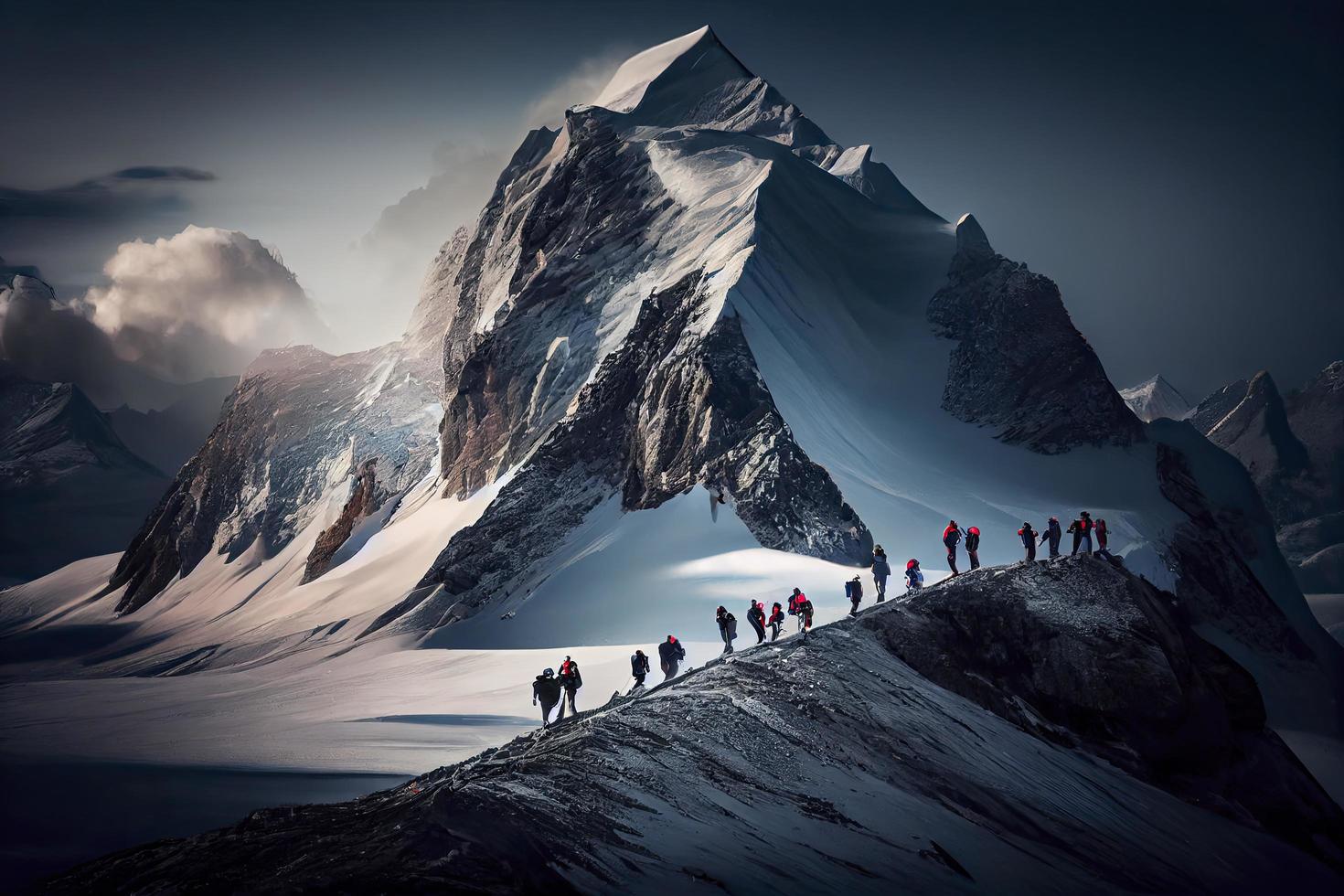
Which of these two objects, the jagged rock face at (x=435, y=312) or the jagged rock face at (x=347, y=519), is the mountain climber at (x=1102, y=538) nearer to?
the jagged rock face at (x=347, y=519)

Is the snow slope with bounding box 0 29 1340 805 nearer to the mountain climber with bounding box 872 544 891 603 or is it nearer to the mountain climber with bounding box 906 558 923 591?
the mountain climber with bounding box 906 558 923 591

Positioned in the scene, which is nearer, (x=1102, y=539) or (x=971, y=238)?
(x=1102, y=539)

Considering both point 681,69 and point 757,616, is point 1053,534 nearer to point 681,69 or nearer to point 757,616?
point 757,616

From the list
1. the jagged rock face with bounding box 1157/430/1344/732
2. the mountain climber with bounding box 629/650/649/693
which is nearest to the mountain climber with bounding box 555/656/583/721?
the mountain climber with bounding box 629/650/649/693

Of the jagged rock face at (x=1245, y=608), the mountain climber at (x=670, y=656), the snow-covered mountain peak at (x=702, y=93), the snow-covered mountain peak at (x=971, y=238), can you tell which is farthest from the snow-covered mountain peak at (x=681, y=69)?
the mountain climber at (x=670, y=656)

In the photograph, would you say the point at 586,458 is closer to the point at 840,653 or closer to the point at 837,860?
the point at 840,653

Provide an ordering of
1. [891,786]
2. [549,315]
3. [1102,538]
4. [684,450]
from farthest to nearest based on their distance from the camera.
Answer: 1. [549,315]
2. [684,450]
3. [1102,538]
4. [891,786]

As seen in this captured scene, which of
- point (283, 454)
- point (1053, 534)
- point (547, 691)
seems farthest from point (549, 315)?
point (547, 691)
